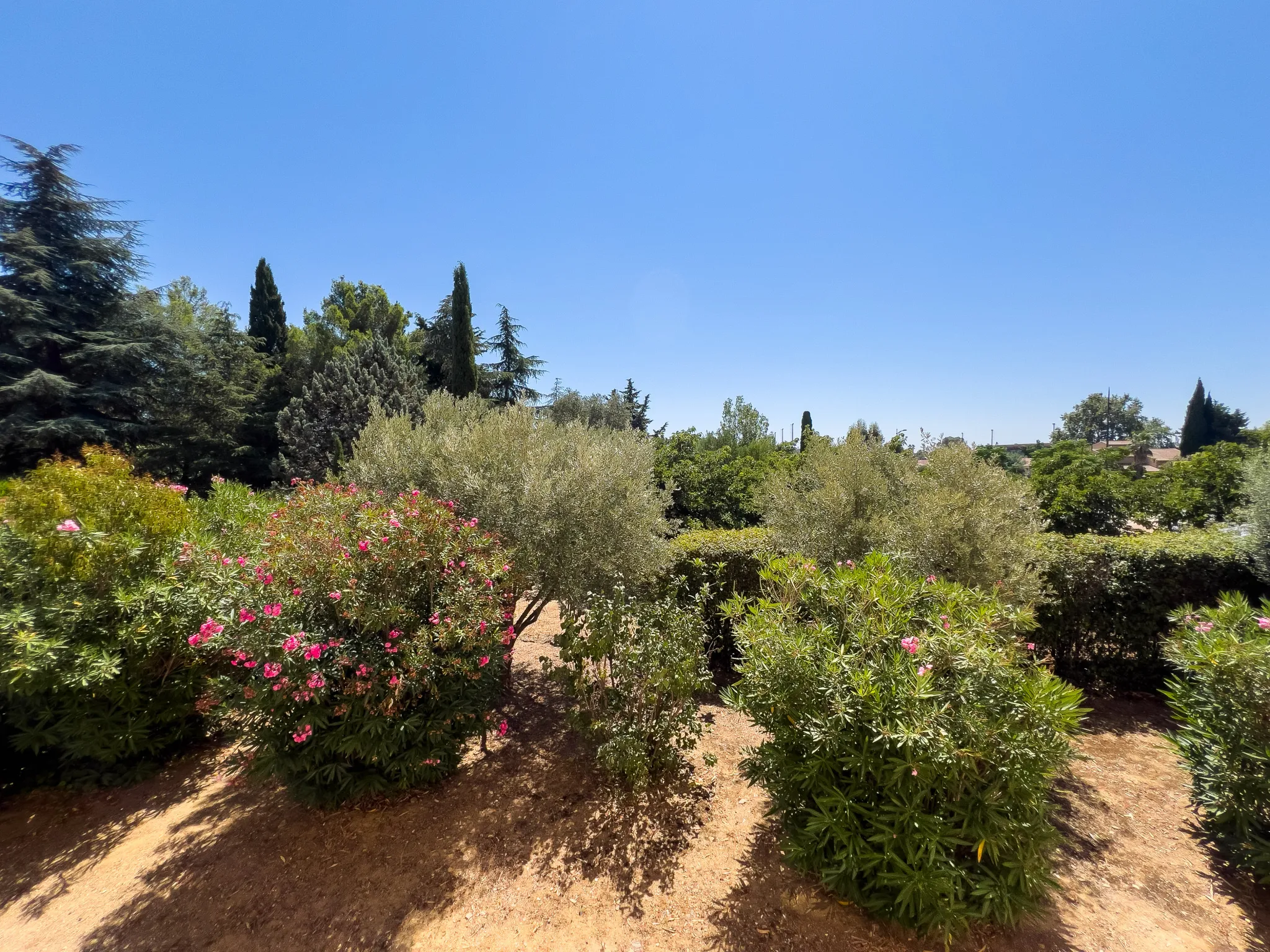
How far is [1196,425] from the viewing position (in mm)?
41594

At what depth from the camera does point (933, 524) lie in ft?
15.9

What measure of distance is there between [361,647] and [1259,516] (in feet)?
29.0

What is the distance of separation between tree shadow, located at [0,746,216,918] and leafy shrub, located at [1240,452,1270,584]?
10.6m

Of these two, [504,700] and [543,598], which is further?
[504,700]

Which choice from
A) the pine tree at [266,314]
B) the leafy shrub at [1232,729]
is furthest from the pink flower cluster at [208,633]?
the pine tree at [266,314]

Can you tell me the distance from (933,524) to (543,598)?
13.6 ft

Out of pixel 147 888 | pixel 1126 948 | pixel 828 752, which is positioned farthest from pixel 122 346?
pixel 1126 948

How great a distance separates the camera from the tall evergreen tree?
72.8 ft

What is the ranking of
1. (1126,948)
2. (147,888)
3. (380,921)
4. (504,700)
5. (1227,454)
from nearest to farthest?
1. (1126,948)
2. (380,921)
3. (147,888)
4. (504,700)
5. (1227,454)

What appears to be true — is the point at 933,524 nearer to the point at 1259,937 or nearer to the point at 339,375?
the point at 1259,937

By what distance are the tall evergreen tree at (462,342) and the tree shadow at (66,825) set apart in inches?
764

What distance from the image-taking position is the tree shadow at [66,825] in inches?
129

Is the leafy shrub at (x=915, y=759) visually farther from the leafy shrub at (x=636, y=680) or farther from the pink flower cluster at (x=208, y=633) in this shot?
the pink flower cluster at (x=208, y=633)

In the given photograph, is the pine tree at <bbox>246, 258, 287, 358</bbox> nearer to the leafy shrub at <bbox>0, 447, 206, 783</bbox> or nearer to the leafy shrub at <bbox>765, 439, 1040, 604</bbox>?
the leafy shrub at <bbox>0, 447, 206, 783</bbox>
